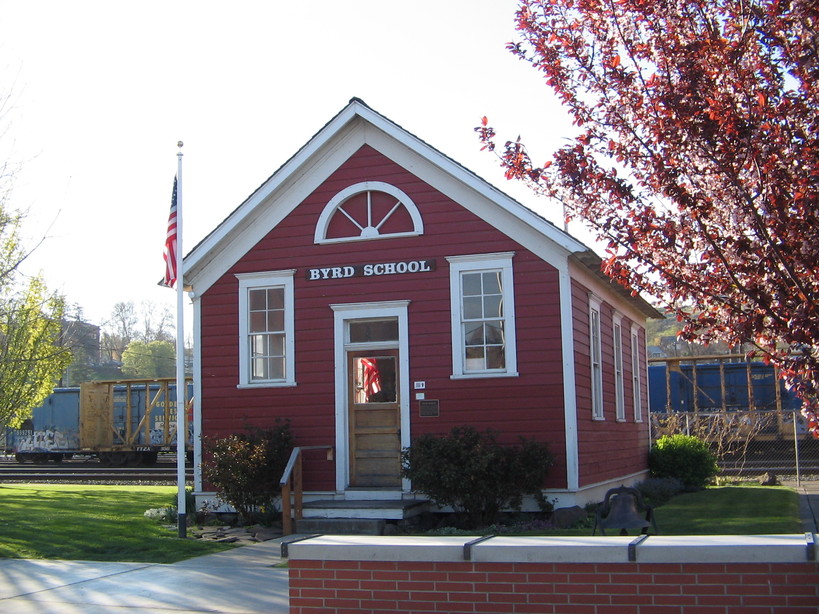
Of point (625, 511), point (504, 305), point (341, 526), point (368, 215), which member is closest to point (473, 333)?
point (504, 305)

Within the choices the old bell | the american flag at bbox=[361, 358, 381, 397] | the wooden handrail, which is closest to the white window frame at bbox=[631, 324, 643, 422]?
the american flag at bbox=[361, 358, 381, 397]

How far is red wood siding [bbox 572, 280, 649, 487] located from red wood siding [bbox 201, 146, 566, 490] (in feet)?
2.33

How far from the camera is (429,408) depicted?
48.9 feet

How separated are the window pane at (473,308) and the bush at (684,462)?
9.16m

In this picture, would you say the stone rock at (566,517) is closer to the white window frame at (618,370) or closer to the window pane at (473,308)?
the window pane at (473,308)

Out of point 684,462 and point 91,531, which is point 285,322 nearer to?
point 91,531

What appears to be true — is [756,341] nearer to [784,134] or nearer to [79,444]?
[784,134]

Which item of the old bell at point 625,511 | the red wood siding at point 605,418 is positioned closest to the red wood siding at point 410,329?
the red wood siding at point 605,418

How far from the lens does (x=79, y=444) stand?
37781mm

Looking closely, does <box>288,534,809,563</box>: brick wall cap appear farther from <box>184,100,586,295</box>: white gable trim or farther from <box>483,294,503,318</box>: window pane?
<box>184,100,586,295</box>: white gable trim

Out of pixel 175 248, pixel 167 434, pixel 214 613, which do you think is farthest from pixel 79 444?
pixel 214 613

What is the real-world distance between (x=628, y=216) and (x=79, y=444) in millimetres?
34454

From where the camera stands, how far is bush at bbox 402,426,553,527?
1362cm

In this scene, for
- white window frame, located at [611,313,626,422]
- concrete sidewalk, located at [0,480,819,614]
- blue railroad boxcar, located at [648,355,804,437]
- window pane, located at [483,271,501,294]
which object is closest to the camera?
concrete sidewalk, located at [0,480,819,614]
